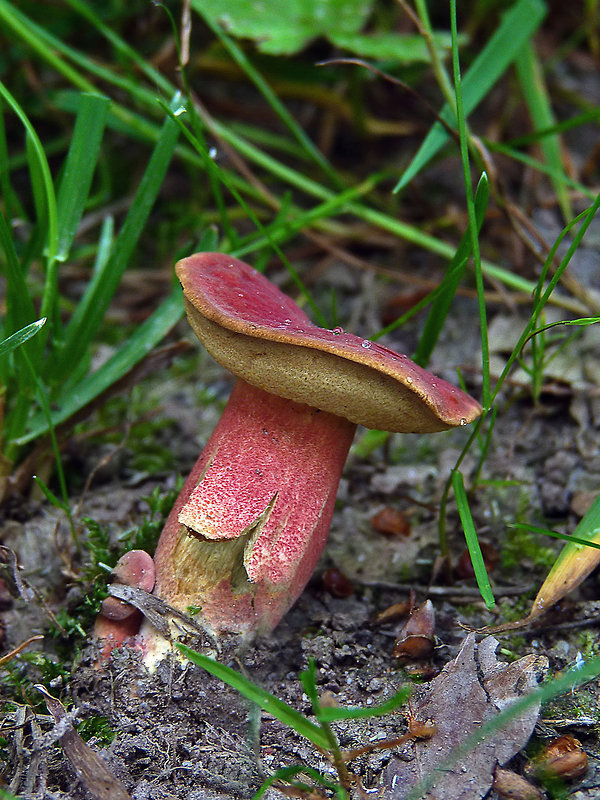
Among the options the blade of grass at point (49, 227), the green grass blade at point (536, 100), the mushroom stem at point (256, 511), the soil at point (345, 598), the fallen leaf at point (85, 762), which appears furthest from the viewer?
the green grass blade at point (536, 100)

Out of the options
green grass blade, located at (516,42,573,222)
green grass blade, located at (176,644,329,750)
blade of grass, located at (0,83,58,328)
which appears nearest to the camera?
green grass blade, located at (176,644,329,750)

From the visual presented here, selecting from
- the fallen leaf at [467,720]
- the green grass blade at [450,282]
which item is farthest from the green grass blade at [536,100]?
the fallen leaf at [467,720]

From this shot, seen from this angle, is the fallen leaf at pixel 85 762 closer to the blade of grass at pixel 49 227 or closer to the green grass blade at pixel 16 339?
the green grass blade at pixel 16 339

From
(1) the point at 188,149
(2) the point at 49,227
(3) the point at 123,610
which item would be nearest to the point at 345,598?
(3) the point at 123,610

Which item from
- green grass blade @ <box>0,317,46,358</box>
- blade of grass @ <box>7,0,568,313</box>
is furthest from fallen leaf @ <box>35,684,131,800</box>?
blade of grass @ <box>7,0,568,313</box>

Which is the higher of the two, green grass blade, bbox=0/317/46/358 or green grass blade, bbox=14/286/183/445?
green grass blade, bbox=0/317/46/358

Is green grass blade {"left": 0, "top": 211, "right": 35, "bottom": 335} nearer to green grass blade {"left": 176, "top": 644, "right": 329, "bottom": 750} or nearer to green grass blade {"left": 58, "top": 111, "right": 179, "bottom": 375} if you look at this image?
green grass blade {"left": 58, "top": 111, "right": 179, "bottom": 375}

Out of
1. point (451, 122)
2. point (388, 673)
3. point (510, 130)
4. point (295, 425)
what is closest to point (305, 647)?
point (388, 673)
